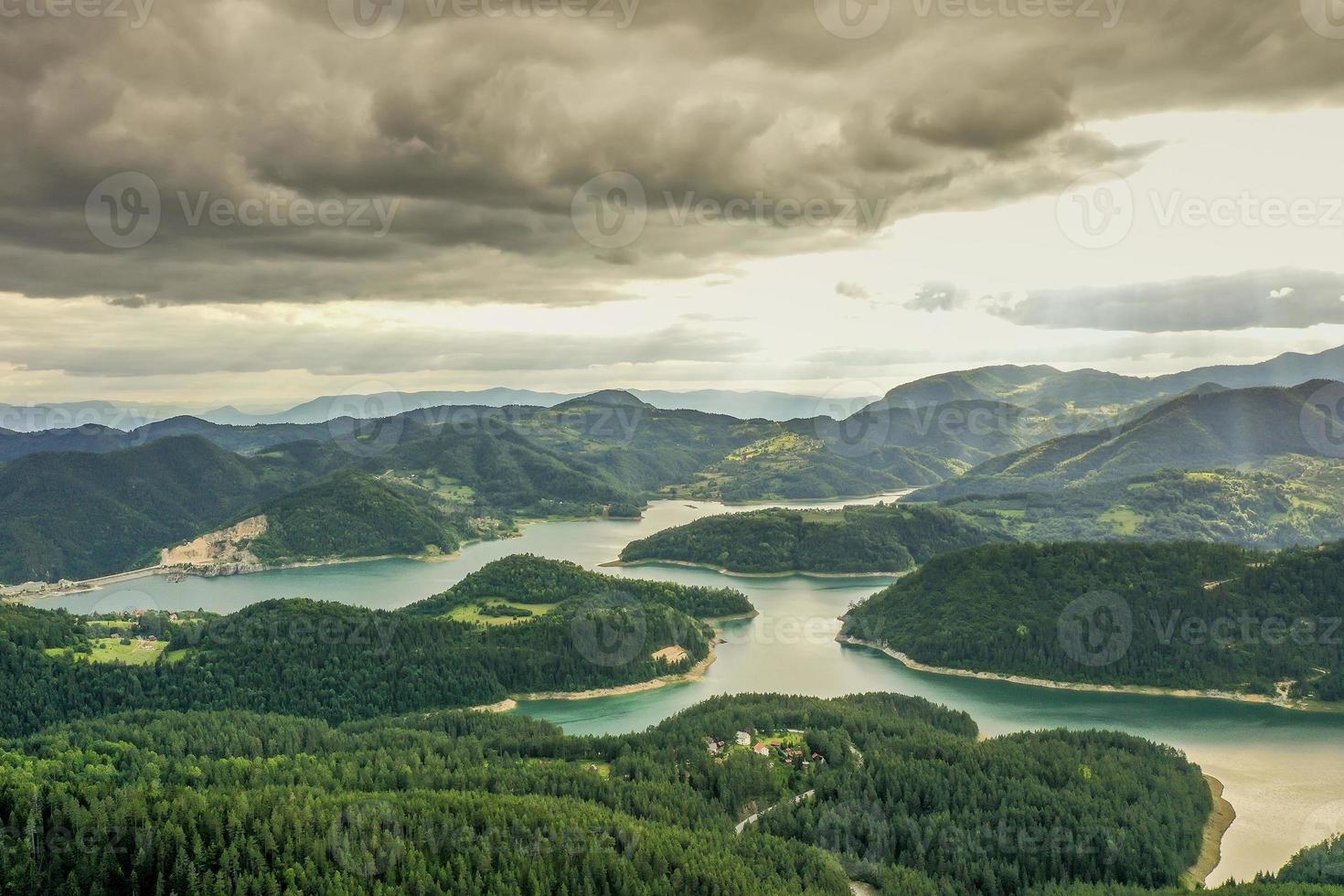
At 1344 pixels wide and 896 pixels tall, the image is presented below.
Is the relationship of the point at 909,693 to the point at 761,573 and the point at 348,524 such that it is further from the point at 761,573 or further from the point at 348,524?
the point at 348,524

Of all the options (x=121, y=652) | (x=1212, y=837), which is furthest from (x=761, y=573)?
(x=1212, y=837)

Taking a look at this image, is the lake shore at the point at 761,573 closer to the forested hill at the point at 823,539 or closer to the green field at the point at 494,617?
the forested hill at the point at 823,539

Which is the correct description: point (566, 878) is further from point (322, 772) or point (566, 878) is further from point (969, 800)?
point (969, 800)

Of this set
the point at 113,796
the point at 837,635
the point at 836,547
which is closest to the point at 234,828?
the point at 113,796

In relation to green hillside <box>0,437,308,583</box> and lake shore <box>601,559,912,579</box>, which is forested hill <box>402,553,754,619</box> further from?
green hillside <box>0,437,308,583</box>

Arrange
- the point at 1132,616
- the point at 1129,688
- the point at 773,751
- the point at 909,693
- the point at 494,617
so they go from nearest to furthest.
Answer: the point at 773,751
the point at 909,693
the point at 1129,688
the point at 1132,616
the point at 494,617

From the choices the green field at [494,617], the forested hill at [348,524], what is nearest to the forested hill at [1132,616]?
the green field at [494,617]

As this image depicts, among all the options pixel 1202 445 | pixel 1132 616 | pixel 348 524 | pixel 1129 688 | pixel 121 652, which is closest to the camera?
pixel 121 652

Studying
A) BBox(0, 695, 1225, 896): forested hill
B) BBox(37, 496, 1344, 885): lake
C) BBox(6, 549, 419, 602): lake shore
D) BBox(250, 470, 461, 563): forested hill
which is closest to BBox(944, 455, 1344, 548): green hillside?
BBox(37, 496, 1344, 885): lake
